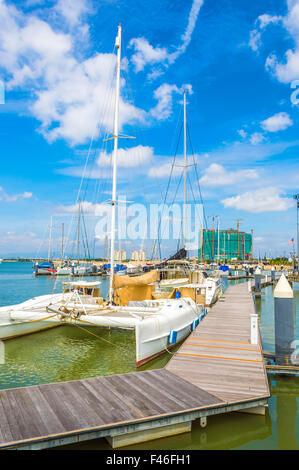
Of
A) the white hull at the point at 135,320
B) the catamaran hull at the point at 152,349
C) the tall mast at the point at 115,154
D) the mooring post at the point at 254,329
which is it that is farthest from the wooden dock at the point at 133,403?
the tall mast at the point at 115,154

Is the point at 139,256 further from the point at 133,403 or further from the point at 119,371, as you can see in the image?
the point at 133,403

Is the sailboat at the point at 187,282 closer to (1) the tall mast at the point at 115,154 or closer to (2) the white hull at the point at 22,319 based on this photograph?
(1) the tall mast at the point at 115,154

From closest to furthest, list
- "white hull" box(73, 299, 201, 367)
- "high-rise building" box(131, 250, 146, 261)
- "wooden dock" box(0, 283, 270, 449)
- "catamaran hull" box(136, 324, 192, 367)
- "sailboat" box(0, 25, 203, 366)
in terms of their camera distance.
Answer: "wooden dock" box(0, 283, 270, 449), "catamaran hull" box(136, 324, 192, 367), "white hull" box(73, 299, 201, 367), "sailboat" box(0, 25, 203, 366), "high-rise building" box(131, 250, 146, 261)

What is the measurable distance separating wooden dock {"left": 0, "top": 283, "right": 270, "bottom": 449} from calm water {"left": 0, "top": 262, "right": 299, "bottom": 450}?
14.9 inches

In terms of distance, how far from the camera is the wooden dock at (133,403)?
5.62m

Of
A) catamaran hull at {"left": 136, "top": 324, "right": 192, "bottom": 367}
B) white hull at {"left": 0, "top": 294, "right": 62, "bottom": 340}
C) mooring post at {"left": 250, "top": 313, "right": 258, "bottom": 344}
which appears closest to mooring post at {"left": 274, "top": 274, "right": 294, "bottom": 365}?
mooring post at {"left": 250, "top": 313, "right": 258, "bottom": 344}

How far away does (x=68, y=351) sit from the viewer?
545 inches

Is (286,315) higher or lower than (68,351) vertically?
higher

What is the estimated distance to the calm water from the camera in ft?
21.7

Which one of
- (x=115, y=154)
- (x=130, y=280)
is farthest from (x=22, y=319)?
(x=115, y=154)

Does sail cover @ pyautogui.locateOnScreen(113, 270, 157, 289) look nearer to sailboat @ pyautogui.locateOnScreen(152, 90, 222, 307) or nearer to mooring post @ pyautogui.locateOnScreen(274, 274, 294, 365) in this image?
sailboat @ pyautogui.locateOnScreen(152, 90, 222, 307)

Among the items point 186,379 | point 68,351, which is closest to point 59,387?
point 186,379
